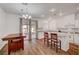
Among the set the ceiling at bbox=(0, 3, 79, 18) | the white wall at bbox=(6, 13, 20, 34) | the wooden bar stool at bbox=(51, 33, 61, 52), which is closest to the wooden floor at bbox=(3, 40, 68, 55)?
the wooden bar stool at bbox=(51, 33, 61, 52)

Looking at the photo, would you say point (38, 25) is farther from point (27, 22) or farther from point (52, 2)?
point (52, 2)

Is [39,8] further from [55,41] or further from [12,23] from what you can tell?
[55,41]

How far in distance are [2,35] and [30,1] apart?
3.17 ft

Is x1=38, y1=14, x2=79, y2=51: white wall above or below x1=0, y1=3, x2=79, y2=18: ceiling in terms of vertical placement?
below

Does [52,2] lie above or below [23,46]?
above

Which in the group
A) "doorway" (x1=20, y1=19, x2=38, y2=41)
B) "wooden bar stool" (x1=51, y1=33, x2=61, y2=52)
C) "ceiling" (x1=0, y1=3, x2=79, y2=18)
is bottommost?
"wooden bar stool" (x1=51, y1=33, x2=61, y2=52)

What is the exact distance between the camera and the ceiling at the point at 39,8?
2.20 meters

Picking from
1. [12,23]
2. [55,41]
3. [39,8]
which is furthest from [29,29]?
[55,41]

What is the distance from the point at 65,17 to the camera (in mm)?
2271

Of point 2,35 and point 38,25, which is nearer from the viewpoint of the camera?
point 2,35

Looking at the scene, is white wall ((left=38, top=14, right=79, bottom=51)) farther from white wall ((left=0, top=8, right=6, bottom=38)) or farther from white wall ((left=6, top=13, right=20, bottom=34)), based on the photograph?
white wall ((left=0, top=8, right=6, bottom=38))

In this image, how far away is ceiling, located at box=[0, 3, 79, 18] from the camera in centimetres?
220

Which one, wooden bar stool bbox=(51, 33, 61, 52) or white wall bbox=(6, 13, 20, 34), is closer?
white wall bbox=(6, 13, 20, 34)

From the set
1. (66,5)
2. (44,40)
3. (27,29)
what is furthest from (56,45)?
(66,5)
